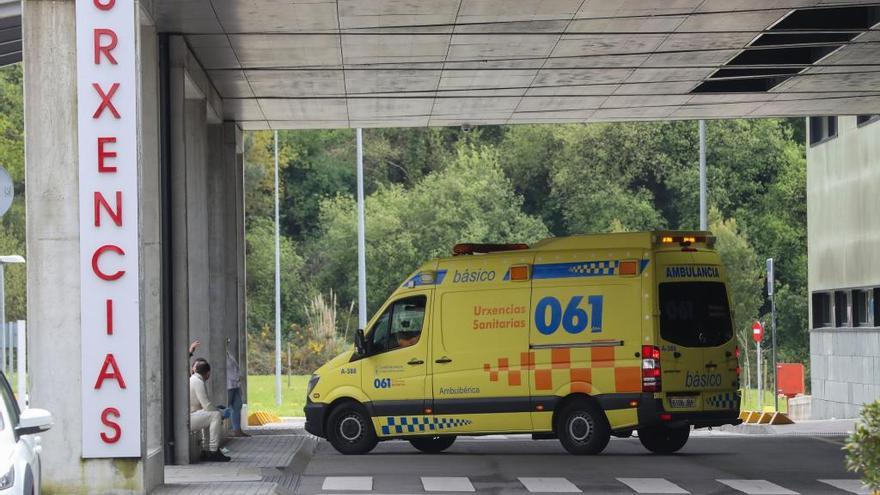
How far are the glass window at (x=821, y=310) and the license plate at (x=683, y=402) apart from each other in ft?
57.8

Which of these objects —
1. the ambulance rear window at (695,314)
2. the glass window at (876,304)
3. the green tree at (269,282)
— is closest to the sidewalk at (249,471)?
the ambulance rear window at (695,314)

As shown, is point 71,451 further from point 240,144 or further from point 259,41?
point 240,144

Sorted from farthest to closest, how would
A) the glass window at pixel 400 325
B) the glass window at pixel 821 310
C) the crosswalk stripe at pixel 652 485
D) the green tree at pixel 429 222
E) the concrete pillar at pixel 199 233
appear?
the green tree at pixel 429 222
the glass window at pixel 821 310
the glass window at pixel 400 325
the concrete pillar at pixel 199 233
the crosswalk stripe at pixel 652 485

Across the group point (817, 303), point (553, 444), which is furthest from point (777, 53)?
point (817, 303)

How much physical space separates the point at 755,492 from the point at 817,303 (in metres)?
23.0

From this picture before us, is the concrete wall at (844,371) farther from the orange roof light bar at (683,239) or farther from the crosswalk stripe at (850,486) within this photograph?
the crosswalk stripe at (850,486)

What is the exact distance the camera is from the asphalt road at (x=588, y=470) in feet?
53.6

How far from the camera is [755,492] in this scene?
15609 millimetres

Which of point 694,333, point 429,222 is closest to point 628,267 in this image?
point 694,333

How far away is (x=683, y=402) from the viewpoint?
797 inches

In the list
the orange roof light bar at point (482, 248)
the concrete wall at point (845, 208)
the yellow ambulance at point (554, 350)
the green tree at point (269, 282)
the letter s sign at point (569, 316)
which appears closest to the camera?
the yellow ambulance at point (554, 350)

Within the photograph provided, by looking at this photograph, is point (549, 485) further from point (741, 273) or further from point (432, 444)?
point (741, 273)

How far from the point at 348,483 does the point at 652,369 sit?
15.6ft

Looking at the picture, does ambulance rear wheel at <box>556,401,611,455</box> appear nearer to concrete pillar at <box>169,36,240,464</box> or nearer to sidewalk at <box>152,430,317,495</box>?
sidewalk at <box>152,430,317,495</box>
